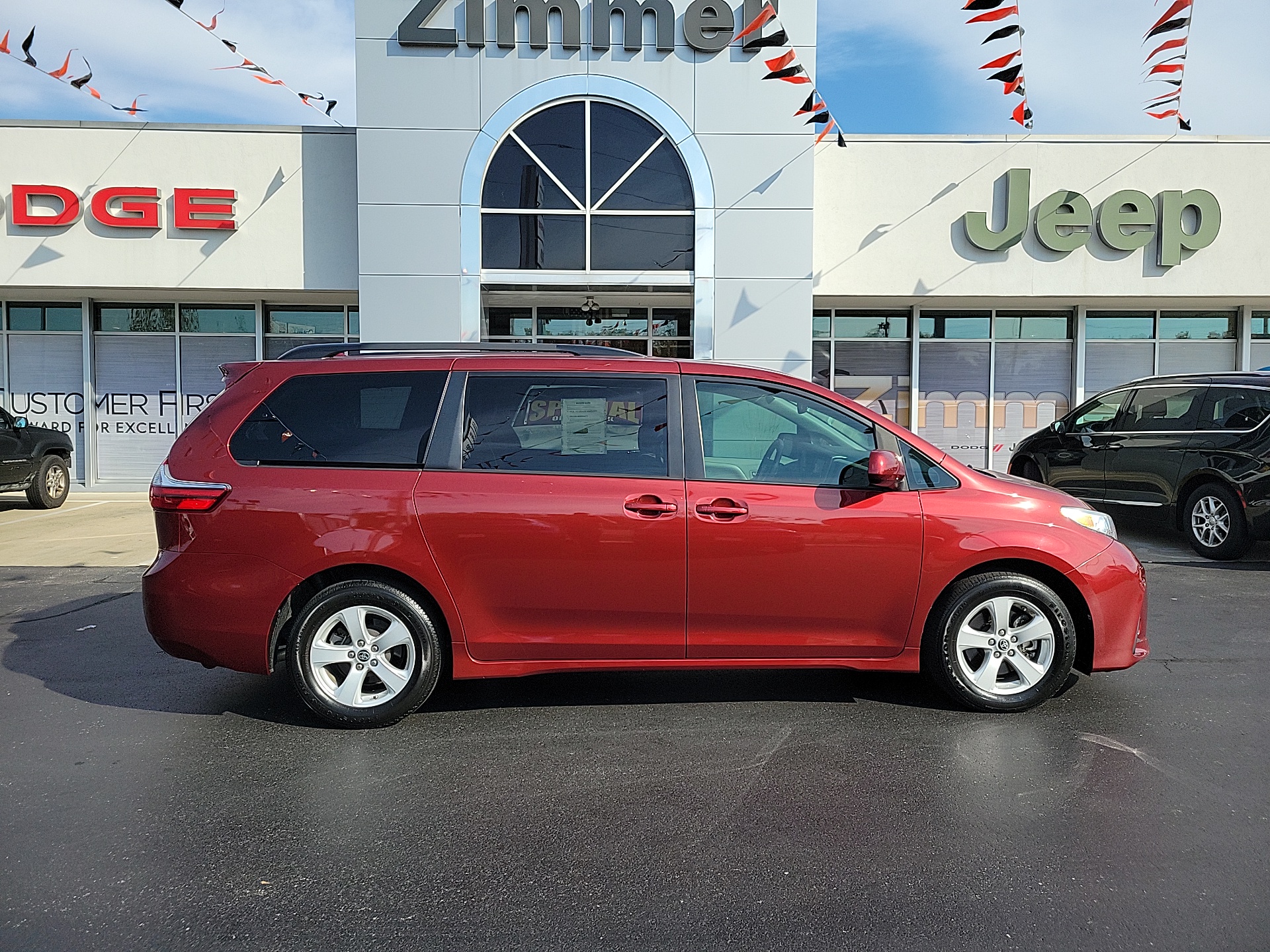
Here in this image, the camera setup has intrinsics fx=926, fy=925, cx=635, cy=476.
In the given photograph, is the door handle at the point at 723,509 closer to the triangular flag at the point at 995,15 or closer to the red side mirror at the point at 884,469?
the red side mirror at the point at 884,469

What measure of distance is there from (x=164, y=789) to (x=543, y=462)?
2.07 meters

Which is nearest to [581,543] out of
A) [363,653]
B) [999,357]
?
[363,653]

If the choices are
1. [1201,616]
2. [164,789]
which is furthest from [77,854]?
[1201,616]

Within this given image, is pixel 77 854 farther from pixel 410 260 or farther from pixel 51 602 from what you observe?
pixel 410 260

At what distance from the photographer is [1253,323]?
623 inches

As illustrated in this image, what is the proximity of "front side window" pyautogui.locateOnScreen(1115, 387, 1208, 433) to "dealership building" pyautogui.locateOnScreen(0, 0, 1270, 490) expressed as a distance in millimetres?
4372

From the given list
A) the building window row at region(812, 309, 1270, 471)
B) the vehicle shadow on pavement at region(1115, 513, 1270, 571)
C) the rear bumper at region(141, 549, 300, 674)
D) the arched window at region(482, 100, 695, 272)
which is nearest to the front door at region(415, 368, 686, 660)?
the rear bumper at region(141, 549, 300, 674)

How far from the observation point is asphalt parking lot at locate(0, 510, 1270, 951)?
8.98ft

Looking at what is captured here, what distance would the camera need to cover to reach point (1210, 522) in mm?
8977

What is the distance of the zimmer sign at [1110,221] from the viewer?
46.4ft

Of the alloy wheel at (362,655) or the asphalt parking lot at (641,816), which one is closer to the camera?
the asphalt parking lot at (641,816)

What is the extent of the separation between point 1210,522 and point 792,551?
22.0ft

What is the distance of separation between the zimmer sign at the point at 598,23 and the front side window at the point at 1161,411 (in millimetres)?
6997

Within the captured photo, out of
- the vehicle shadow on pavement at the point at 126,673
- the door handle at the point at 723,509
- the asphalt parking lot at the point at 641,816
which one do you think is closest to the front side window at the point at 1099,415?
the asphalt parking lot at the point at 641,816
